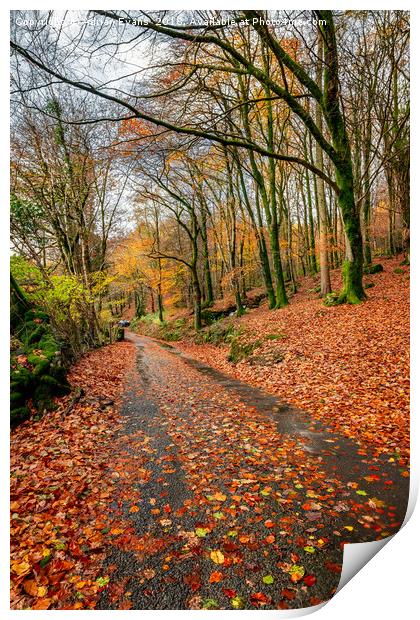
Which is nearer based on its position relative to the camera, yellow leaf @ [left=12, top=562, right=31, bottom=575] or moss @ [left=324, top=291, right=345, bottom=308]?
yellow leaf @ [left=12, top=562, right=31, bottom=575]

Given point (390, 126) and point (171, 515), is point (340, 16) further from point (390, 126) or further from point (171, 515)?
point (171, 515)

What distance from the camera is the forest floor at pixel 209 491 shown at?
201cm

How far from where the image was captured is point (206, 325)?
48.7 ft

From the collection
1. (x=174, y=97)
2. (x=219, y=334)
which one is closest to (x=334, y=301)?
(x=219, y=334)

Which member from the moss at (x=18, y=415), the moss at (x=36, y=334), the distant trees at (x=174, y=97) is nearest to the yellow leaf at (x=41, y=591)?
the moss at (x=18, y=415)

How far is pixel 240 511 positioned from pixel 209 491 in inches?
14.8

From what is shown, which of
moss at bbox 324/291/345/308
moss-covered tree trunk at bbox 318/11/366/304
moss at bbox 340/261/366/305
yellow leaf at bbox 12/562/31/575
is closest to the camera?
yellow leaf at bbox 12/562/31/575

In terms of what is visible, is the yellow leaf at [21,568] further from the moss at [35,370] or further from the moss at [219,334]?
the moss at [219,334]

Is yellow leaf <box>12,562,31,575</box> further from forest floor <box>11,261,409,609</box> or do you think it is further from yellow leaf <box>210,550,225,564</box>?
yellow leaf <box>210,550,225,564</box>

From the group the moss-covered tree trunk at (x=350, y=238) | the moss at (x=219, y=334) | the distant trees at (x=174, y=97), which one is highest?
the distant trees at (x=174, y=97)

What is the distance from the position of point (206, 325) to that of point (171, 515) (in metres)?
12.4

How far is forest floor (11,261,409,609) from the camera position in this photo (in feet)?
6.61

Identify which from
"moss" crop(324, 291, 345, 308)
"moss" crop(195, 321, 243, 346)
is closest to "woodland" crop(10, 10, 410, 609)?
"moss" crop(324, 291, 345, 308)

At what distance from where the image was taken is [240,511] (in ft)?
Result: 8.09
